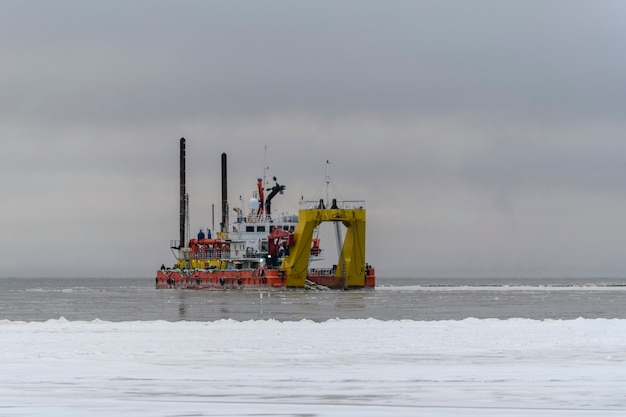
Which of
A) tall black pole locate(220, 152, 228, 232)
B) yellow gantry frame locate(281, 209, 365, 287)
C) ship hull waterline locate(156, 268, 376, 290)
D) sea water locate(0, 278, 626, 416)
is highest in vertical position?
tall black pole locate(220, 152, 228, 232)

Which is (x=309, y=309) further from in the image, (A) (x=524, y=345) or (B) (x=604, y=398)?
(B) (x=604, y=398)

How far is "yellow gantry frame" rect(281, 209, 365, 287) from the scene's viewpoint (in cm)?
8412

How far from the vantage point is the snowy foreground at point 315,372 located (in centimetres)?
1459

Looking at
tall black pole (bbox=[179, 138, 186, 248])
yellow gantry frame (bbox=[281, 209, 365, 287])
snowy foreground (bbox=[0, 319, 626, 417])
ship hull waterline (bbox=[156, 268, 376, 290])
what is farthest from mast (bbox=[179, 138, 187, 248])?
snowy foreground (bbox=[0, 319, 626, 417])

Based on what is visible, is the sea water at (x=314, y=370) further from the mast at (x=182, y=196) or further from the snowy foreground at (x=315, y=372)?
the mast at (x=182, y=196)

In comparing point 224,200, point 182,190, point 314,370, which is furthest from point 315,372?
point 182,190

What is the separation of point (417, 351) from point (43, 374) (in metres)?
8.02

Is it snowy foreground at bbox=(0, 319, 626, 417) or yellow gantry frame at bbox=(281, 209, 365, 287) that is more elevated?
yellow gantry frame at bbox=(281, 209, 365, 287)

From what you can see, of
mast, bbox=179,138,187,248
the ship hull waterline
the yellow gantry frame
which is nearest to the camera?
the yellow gantry frame

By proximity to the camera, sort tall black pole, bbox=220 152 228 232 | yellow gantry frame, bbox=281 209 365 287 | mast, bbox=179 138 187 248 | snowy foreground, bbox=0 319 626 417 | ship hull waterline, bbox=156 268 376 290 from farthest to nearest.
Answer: mast, bbox=179 138 187 248, tall black pole, bbox=220 152 228 232, ship hull waterline, bbox=156 268 376 290, yellow gantry frame, bbox=281 209 365 287, snowy foreground, bbox=0 319 626 417

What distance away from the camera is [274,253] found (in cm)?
8925

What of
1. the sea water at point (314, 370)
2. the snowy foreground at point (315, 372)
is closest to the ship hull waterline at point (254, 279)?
the sea water at point (314, 370)

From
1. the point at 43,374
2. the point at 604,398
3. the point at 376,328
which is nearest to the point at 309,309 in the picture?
the point at 376,328

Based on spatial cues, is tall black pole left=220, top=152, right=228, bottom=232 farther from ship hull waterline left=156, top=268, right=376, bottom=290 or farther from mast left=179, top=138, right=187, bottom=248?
ship hull waterline left=156, top=268, right=376, bottom=290
